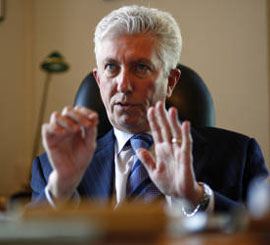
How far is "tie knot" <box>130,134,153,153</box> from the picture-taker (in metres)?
1.25

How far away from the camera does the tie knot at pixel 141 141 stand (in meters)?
1.25

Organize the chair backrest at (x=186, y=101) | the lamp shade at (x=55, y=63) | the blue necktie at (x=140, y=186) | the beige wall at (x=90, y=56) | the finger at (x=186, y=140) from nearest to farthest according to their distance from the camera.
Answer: the finger at (x=186, y=140), the blue necktie at (x=140, y=186), the chair backrest at (x=186, y=101), the beige wall at (x=90, y=56), the lamp shade at (x=55, y=63)

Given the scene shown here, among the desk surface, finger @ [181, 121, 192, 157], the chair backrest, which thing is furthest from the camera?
the chair backrest

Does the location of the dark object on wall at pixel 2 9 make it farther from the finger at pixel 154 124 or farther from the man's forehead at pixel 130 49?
the finger at pixel 154 124

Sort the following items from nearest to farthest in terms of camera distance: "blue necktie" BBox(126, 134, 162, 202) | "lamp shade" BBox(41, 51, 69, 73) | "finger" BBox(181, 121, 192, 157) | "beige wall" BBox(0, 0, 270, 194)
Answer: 1. "finger" BBox(181, 121, 192, 157)
2. "blue necktie" BBox(126, 134, 162, 202)
3. "beige wall" BBox(0, 0, 270, 194)
4. "lamp shade" BBox(41, 51, 69, 73)

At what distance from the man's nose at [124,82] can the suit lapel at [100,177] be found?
0.63 ft

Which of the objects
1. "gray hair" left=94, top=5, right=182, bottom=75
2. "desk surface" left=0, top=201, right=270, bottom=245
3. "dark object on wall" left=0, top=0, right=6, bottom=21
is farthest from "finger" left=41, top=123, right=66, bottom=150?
"dark object on wall" left=0, top=0, right=6, bottom=21

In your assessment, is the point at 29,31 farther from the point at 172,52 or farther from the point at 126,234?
the point at 126,234

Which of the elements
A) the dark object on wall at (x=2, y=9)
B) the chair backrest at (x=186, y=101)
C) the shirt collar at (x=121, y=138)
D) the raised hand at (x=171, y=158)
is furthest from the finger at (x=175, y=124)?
the dark object on wall at (x=2, y=9)

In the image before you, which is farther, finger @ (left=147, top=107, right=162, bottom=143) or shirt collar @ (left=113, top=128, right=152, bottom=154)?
shirt collar @ (left=113, top=128, right=152, bottom=154)

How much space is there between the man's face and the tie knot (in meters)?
0.03

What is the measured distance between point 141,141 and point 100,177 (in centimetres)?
15

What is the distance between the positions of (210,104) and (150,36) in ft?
1.32

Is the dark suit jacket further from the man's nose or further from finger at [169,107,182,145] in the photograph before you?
finger at [169,107,182,145]
